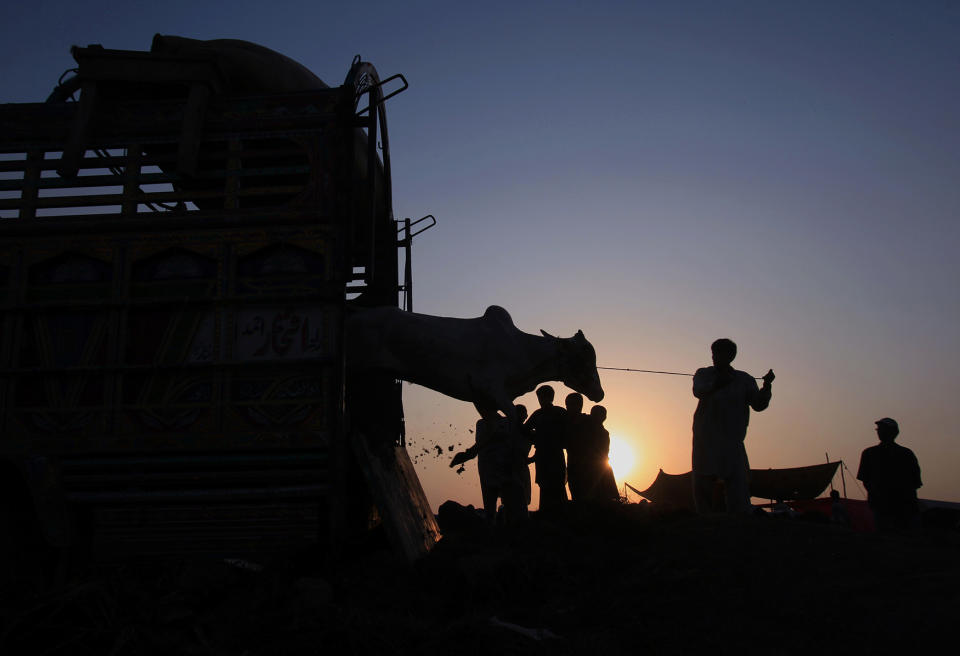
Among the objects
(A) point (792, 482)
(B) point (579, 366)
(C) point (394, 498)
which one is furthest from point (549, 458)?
(A) point (792, 482)

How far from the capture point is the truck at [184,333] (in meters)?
6.36

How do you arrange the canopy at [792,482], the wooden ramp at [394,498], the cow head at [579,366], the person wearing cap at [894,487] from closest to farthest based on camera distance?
1. the wooden ramp at [394,498]
2. the person wearing cap at [894,487]
3. the cow head at [579,366]
4. the canopy at [792,482]

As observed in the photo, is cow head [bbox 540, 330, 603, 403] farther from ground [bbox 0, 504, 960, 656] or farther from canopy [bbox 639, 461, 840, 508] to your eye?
canopy [bbox 639, 461, 840, 508]

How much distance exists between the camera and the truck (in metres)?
6.36

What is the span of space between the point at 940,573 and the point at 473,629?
271cm

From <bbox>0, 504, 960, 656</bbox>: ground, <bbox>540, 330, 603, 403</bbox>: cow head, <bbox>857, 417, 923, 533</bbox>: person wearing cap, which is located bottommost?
<bbox>0, 504, 960, 656</bbox>: ground

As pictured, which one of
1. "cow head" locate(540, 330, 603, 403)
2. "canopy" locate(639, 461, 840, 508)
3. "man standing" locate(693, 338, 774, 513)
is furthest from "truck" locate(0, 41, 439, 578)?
"canopy" locate(639, 461, 840, 508)

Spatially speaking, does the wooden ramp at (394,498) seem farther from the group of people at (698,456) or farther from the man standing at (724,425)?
the man standing at (724,425)

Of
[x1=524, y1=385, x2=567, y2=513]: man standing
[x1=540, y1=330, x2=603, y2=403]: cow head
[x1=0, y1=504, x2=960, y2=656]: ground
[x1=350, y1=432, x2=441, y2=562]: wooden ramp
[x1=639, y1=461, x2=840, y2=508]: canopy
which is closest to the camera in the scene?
[x1=0, y1=504, x2=960, y2=656]: ground

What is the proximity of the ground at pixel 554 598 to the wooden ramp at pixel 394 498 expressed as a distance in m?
0.24

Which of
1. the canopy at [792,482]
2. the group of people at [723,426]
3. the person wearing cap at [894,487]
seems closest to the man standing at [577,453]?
the group of people at [723,426]

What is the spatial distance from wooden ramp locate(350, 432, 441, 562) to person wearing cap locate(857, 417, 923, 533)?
4463 millimetres

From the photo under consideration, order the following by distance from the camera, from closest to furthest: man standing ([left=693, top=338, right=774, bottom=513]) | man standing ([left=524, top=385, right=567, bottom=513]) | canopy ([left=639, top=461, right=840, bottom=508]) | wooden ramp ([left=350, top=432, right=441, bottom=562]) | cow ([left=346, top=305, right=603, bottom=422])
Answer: wooden ramp ([left=350, top=432, right=441, bottom=562]) → man standing ([left=693, top=338, right=774, bottom=513]) → cow ([left=346, top=305, right=603, bottom=422]) → man standing ([left=524, top=385, right=567, bottom=513]) → canopy ([left=639, top=461, right=840, bottom=508])

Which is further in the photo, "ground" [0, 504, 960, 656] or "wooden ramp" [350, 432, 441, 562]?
"wooden ramp" [350, 432, 441, 562]
